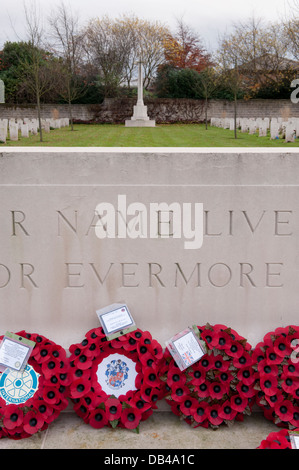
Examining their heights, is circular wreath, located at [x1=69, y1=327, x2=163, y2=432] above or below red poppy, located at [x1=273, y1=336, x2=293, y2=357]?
below

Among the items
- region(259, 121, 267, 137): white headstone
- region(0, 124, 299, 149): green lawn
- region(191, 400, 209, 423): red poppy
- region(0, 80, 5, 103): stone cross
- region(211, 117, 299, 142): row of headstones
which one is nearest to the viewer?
region(191, 400, 209, 423): red poppy

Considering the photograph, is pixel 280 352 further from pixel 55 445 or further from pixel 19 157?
pixel 19 157

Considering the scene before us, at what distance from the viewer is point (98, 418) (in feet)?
8.55

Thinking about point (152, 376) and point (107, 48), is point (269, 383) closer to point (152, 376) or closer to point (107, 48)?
point (152, 376)

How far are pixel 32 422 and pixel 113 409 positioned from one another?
0.47m

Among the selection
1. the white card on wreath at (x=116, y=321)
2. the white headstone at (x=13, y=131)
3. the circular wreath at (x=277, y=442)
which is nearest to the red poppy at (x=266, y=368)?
the circular wreath at (x=277, y=442)

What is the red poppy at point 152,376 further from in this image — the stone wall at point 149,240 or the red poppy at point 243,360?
the red poppy at point 243,360

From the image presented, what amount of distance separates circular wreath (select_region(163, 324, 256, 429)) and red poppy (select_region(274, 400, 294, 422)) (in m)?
0.16

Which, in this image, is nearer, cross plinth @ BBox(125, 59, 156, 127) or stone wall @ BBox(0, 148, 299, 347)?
stone wall @ BBox(0, 148, 299, 347)

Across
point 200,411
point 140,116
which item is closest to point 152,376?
point 200,411

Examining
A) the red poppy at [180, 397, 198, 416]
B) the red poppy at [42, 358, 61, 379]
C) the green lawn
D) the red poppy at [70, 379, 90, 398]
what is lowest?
the red poppy at [180, 397, 198, 416]

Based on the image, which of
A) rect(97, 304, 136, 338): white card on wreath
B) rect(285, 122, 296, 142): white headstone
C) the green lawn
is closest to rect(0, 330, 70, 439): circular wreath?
rect(97, 304, 136, 338): white card on wreath

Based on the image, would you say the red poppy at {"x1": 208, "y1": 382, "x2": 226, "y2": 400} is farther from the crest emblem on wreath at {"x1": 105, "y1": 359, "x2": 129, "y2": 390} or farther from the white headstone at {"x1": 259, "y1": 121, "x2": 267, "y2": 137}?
the white headstone at {"x1": 259, "y1": 121, "x2": 267, "y2": 137}

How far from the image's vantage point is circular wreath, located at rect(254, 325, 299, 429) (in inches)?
102
